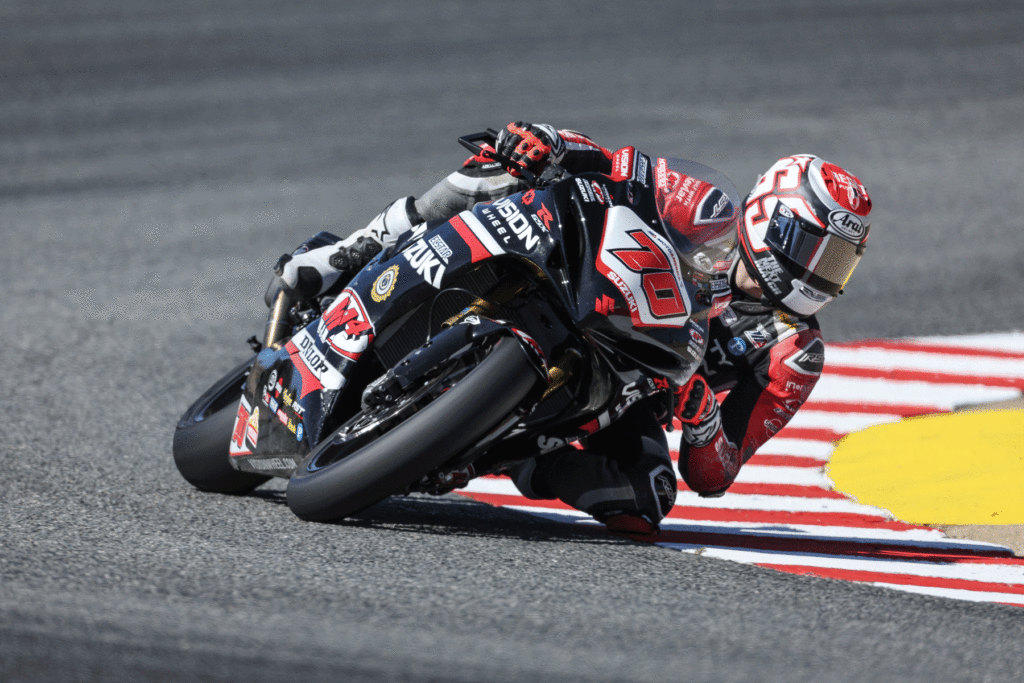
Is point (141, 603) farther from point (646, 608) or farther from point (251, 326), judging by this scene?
point (251, 326)

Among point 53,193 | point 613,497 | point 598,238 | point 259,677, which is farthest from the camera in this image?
point 53,193

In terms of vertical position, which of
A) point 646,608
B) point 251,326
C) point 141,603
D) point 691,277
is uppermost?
A: point 691,277

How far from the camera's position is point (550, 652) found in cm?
342

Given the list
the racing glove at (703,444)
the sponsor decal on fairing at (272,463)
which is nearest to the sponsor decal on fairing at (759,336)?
the racing glove at (703,444)

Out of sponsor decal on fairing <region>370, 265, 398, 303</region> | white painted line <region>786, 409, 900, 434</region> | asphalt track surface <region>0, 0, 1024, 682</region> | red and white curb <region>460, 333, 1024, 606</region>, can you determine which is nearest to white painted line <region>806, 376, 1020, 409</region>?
red and white curb <region>460, 333, 1024, 606</region>

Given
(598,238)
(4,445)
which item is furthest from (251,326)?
(598,238)

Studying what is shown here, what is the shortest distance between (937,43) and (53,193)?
12.7 metres

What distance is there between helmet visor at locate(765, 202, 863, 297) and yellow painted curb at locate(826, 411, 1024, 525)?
3.69 ft

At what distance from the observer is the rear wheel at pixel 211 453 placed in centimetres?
505

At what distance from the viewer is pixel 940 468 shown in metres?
6.15

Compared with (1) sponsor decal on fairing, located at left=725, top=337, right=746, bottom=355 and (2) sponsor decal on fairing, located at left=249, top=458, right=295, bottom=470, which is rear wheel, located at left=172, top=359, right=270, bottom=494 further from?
(1) sponsor decal on fairing, located at left=725, top=337, right=746, bottom=355

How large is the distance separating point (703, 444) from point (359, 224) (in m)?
6.04

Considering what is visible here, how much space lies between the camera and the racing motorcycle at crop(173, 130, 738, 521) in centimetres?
404

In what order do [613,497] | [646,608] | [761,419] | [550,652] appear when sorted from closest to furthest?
[550,652], [646,608], [613,497], [761,419]
